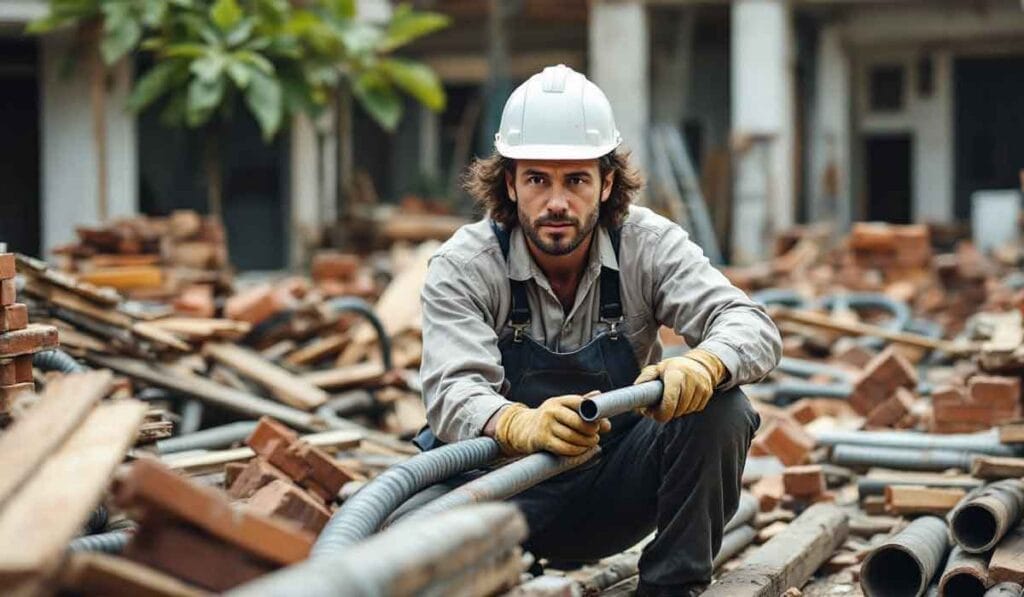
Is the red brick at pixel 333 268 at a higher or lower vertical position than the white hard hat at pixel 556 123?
lower

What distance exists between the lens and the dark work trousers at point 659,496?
430cm

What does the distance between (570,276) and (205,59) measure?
8.19 metres

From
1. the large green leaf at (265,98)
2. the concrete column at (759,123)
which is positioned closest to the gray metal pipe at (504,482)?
the large green leaf at (265,98)

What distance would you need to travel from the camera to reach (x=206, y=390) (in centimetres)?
721

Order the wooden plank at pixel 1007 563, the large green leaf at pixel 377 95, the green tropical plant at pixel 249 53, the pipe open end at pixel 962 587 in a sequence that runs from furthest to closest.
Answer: the large green leaf at pixel 377 95 → the green tropical plant at pixel 249 53 → the pipe open end at pixel 962 587 → the wooden plank at pixel 1007 563

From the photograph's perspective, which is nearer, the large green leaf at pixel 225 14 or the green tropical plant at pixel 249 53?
the large green leaf at pixel 225 14

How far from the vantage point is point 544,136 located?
4.66 metres

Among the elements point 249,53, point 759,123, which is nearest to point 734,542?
point 249,53

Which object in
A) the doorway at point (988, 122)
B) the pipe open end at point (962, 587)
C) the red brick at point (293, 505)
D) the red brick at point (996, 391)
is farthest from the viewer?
the doorway at point (988, 122)

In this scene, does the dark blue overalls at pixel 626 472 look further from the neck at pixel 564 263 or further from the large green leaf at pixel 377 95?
the large green leaf at pixel 377 95

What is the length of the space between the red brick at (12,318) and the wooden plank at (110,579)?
201 centimetres

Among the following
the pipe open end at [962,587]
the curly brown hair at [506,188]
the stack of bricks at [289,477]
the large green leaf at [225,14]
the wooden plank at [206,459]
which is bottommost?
the pipe open end at [962,587]

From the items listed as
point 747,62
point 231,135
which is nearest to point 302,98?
point 231,135

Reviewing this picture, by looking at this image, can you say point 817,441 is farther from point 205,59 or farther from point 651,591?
point 205,59
